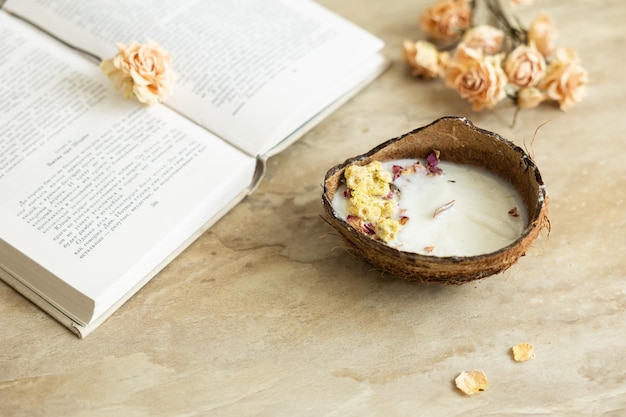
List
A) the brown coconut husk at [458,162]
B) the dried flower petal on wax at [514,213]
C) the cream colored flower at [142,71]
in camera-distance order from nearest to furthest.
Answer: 1. the brown coconut husk at [458,162]
2. the dried flower petal on wax at [514,213]
3. the cream colored flower at [142,71]

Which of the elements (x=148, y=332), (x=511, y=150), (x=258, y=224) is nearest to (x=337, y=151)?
(x=258, y=224)

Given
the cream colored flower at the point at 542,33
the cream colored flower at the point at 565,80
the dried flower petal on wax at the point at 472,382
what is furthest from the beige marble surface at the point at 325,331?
the cream colored flower at the point at 542,33

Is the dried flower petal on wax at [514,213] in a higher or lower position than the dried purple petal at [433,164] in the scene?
lower

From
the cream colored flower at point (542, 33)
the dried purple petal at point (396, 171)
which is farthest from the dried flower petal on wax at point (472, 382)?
the cream colored flower at point (542, 33)

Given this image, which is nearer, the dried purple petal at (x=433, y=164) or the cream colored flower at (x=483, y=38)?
the dried purple petal at (x=433, y=164)

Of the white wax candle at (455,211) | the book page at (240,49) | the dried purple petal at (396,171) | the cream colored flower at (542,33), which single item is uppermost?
the book page at (240,49)

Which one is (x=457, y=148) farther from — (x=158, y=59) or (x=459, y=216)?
(x=158, y=59)

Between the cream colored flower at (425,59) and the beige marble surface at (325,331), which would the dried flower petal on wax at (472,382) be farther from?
the cream colored flower at (425,59)

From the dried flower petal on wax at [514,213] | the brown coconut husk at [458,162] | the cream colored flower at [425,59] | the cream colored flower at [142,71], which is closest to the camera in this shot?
the brown coconut husk at [458,162]
